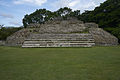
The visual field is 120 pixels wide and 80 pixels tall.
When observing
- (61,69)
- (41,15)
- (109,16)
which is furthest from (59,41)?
(41,15)

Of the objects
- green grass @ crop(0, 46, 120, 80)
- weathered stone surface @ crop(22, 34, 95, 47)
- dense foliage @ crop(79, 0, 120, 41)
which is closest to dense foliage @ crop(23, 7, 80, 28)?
dense foliage @ crop(79, 0, 120, 41)

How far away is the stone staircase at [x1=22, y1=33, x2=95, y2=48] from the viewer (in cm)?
1121

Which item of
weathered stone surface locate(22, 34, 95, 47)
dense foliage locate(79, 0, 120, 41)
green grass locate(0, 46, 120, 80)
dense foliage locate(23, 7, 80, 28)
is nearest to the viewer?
green grass locate(0, 46, 120, 80)

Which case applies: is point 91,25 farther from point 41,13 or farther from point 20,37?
point 41,13

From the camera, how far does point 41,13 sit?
143ft

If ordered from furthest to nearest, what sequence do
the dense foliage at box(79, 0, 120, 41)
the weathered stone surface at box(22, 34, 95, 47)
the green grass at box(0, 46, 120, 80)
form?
the dense foliage at box(79, 0, 120, 41) < the weathered stone surface at box(22, 34, 95, 47) < the green grass at box(0, 46, 120, 80)

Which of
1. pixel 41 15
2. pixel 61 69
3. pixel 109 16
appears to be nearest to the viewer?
pixel 61 69

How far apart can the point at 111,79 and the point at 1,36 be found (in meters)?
22.7

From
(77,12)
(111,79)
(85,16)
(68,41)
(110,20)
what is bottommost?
(111,79)

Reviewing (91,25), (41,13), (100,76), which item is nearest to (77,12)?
(41,13)

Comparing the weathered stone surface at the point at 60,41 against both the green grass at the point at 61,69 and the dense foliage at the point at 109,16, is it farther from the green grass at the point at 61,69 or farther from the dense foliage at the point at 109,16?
the dense foliage at the point at 109,16

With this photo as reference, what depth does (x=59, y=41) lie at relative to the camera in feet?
38.8

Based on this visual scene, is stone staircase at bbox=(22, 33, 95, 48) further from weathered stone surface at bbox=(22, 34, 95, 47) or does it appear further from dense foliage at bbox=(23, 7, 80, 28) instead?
dense foliage at bbox=(23, 7, 80, 28)

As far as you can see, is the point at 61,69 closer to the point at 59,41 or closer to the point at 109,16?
the point at 59,41
